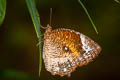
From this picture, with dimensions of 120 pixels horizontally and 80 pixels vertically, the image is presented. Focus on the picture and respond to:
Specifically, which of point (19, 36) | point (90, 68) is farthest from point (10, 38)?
point (90, 68)

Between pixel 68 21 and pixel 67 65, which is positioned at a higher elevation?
pixel 67 65

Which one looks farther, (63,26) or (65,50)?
(63,26)

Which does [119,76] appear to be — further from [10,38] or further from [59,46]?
[59,46]

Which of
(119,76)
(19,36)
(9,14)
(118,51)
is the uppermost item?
(9,14)

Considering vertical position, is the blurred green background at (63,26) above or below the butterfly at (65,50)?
below

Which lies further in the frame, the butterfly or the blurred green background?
the blurred green background
